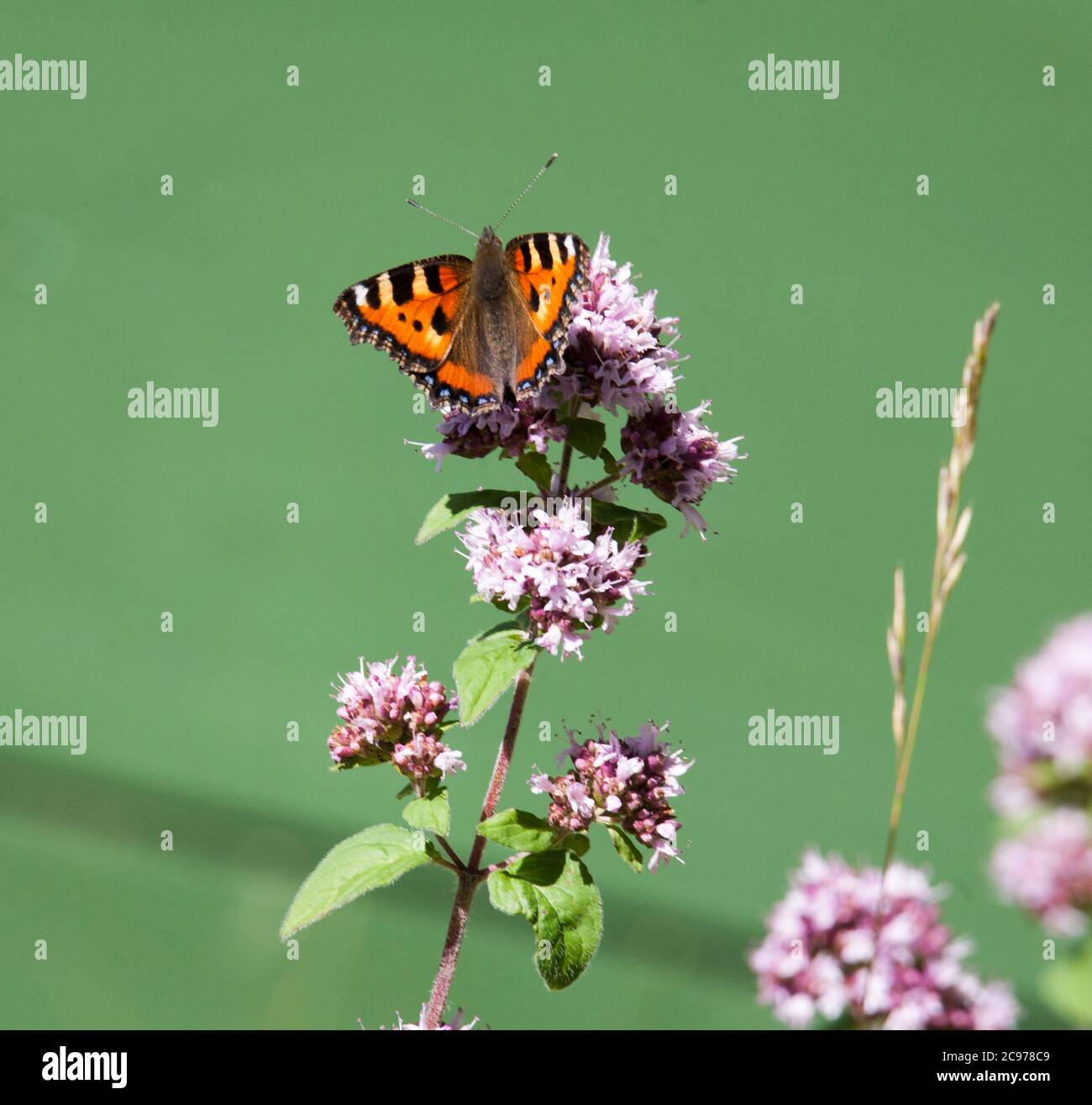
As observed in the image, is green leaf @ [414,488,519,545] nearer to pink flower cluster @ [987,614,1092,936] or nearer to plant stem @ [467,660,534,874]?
plant stem @ [467,660,534,874]

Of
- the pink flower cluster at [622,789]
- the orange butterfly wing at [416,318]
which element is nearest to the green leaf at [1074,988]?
the pink flower cluster at [622,789]

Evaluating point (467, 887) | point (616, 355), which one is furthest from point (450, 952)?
point (616, 355)

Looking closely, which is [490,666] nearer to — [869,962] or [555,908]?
[555,908]

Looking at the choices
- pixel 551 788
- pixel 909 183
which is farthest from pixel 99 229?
pixel 551 788

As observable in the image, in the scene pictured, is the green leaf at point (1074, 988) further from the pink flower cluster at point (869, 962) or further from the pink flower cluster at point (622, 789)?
the pink flower cluster at point (622, 789)

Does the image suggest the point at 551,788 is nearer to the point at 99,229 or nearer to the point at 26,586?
the point at 26,586

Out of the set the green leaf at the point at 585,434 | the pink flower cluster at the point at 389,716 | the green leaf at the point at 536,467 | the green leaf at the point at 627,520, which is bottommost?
the pink flower cluster at the point at 389,716
